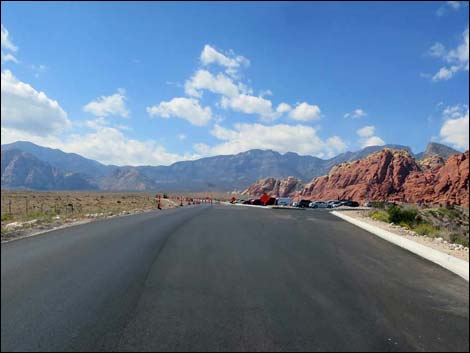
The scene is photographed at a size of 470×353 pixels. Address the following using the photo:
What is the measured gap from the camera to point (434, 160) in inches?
5030

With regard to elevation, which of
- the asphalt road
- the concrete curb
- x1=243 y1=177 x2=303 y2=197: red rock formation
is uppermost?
x1=243 y1=177 x2=303 y2=197: red rock formation

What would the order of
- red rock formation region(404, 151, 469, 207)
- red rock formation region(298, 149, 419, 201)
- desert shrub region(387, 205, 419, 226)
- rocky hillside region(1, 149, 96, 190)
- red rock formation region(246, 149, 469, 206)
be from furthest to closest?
red rock formation region(298, 149, 419, 201) → red rock formation region(246, 149, 469, 206) → red rock formation region(404, 151, 469, 207) → desert shrub region(387, 205, 419, 226) → rocky hillside region(1, 149, 96, 190)

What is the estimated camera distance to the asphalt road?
15.8 feet

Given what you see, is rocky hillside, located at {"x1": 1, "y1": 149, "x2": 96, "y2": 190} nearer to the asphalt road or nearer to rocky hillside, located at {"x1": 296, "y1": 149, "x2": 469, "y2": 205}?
the asphalt road

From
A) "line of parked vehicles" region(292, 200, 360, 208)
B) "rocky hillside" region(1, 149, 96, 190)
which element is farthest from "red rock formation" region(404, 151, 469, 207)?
"rocky hillside" region(1, 149, 96, 190)

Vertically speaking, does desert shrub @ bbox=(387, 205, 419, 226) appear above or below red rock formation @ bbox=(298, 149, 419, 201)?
below

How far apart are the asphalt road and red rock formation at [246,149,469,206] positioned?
7442 cm

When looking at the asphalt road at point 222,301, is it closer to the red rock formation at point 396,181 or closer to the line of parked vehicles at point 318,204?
the line of parked vehicles at point 318,204

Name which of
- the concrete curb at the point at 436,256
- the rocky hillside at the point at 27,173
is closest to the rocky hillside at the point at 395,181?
the concrete curb at the point at 436,256

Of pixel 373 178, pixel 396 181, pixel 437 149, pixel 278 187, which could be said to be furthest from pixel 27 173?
pixel 437 149

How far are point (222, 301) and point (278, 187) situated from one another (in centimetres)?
15332

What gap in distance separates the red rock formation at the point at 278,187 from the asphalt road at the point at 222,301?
138697 millimetres

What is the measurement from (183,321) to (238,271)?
3.34 meters

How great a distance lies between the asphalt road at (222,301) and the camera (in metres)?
4.81
